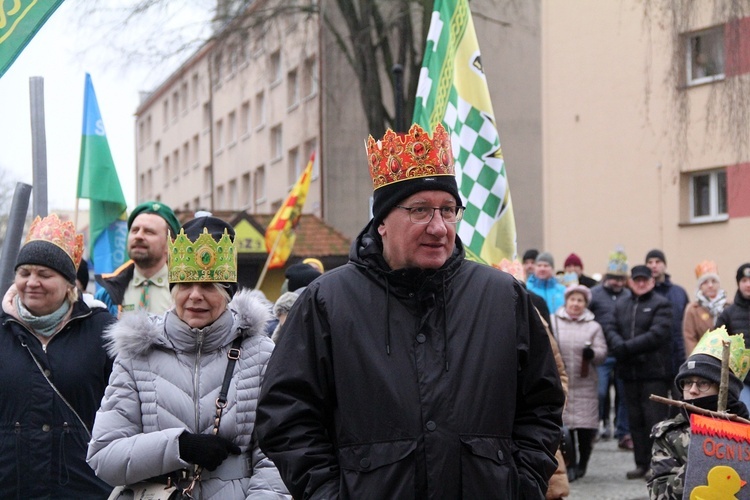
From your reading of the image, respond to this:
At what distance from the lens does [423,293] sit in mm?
3814

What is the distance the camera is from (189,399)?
15.1 ft

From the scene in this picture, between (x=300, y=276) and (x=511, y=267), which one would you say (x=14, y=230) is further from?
(x=511, y=267)

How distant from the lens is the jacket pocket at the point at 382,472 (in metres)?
3.63

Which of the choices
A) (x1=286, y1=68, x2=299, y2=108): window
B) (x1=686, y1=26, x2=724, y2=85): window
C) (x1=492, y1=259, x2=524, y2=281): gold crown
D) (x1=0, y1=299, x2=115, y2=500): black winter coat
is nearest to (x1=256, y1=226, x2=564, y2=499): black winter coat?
(x1=0, y1=299, x2=115, y2=500): black winter coat

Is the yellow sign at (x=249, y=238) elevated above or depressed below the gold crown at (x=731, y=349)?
above

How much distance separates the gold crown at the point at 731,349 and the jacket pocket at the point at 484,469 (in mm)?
2059

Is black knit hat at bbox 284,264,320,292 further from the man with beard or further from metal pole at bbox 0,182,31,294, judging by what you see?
metal pole at bbox 0,182,31,294

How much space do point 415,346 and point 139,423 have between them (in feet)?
4.44

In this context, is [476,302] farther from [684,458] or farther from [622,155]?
[622,155]

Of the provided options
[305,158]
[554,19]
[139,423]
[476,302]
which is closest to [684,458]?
[476,302]

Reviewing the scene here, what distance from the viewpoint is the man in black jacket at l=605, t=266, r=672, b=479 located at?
38.9 ft

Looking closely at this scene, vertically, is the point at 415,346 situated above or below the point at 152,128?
below

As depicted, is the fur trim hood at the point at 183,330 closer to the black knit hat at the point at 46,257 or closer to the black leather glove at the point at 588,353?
the black knit hat at the point at 46,257

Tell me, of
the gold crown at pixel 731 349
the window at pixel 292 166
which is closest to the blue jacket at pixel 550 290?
the gold crown at pixel 731 349
